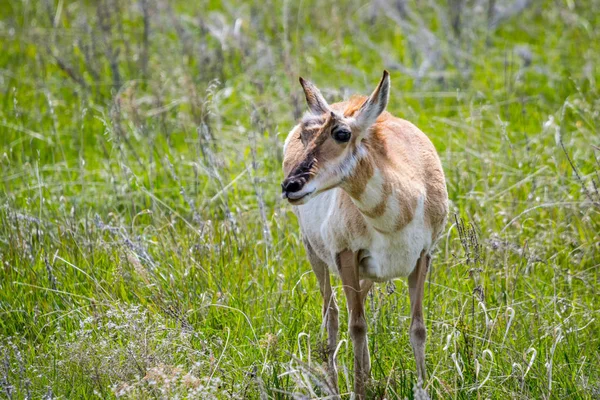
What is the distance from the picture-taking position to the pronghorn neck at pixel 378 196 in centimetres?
384

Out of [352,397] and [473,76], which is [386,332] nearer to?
[352,397]

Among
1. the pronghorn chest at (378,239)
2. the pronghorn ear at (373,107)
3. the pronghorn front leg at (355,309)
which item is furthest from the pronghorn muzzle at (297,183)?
the pronghorn front leg at (355,309)

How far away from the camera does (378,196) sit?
12.8 feet

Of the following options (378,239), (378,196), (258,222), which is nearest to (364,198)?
(378,196)

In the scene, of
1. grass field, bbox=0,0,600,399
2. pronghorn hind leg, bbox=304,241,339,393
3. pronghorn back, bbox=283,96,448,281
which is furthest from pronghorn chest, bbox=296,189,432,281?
pronghorn hind leg, bbox=304,241,339,393

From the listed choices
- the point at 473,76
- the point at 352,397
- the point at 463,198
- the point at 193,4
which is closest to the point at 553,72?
the point at 473,76

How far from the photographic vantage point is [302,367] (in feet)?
11.9

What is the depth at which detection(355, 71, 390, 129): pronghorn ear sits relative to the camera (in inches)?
146

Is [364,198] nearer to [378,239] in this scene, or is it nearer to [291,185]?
[378,239]

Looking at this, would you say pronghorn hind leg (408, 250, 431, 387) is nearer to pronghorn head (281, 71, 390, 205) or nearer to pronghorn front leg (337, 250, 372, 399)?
pronghorn front leg (337, 250, 372, 399)

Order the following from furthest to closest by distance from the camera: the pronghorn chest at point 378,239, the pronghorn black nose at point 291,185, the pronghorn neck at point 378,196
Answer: the pronghorn chest at point 378,239 < the pronghorn neck at point 378,196 < the pronghorn black nose at point 291,185

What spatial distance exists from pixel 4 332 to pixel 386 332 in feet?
6.46

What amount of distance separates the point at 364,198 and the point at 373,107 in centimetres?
39

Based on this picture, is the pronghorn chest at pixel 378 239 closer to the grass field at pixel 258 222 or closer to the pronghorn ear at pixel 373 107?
the grass field at pixel 258 222
